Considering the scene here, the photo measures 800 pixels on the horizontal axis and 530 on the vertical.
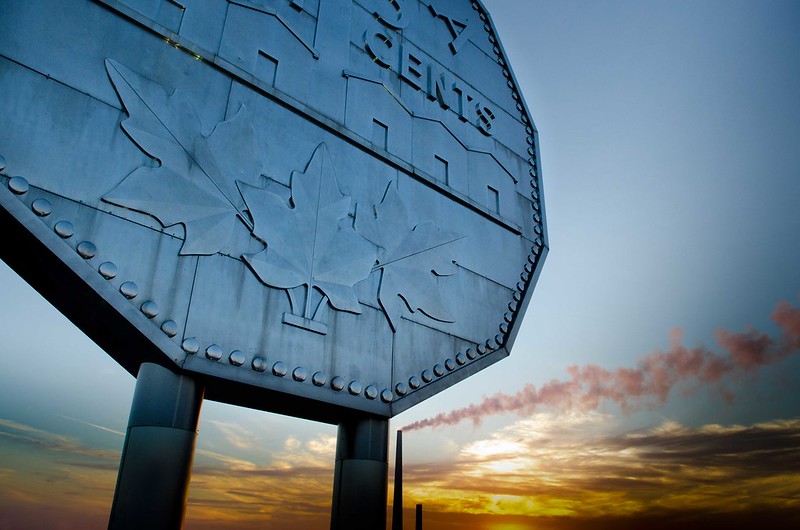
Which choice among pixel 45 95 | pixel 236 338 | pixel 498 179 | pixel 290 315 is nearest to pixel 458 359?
pixel 290 315

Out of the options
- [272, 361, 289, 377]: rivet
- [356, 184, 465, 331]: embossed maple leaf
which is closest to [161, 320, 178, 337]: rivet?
[272, 361, 289, 377]: rivet

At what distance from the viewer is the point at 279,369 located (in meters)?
5.28

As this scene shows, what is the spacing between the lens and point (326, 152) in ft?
22.1

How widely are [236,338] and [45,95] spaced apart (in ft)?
9.08

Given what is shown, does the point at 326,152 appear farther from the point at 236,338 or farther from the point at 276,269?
the point at 236,338

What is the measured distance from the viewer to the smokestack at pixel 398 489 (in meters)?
7.82

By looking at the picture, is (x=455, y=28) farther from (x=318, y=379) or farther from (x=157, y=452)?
(x=157, y=452)

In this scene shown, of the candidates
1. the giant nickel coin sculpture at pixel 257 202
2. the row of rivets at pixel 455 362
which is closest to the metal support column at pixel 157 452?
the giant nickel coin sculpture at pixel 257 202

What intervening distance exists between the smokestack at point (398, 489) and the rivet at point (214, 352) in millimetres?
4262

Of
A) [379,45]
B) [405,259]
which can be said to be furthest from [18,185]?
[379,45]

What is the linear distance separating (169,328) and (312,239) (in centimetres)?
190

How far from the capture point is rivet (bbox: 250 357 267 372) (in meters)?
5.12

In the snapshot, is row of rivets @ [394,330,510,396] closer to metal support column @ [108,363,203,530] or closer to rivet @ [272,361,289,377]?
rivet @ [272,361,289,377]

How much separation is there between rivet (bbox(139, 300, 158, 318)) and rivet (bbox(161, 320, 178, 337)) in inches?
4.8
